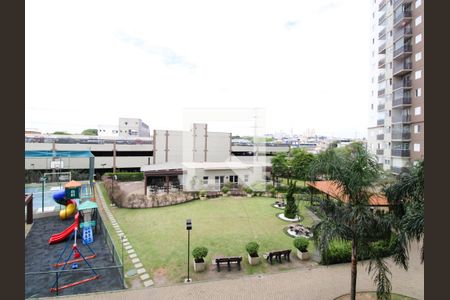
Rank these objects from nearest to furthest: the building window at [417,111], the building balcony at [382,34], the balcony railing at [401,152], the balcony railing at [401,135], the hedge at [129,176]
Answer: the building window at [417,111]
the balcony railing at [401,152]
the balcony railing at [401,135]
the building balcony at [382,34]
the hedge at [129,176]

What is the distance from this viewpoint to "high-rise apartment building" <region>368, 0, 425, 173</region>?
84.9ft

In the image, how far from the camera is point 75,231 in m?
13.1

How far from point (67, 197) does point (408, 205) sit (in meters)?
22.2

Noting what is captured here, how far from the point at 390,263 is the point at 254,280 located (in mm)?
7477

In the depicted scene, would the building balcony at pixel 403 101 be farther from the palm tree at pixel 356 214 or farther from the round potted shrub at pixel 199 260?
the round potted shrub at pixel 199 260

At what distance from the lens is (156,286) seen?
32.4 feet

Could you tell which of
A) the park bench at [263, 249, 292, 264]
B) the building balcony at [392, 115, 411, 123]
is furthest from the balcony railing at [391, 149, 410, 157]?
the park bench at [263, 249, 292, 264]

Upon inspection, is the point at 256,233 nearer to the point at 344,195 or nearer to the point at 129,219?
the point at 344,195

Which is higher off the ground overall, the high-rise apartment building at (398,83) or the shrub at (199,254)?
the high-rise apartment building at (398,83)

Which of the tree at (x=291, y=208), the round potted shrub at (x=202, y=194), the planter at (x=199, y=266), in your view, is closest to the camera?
the planter at (x=199, y=266)

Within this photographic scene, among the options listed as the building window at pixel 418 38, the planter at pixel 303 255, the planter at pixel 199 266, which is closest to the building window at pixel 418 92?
the building window at pixel 418 38

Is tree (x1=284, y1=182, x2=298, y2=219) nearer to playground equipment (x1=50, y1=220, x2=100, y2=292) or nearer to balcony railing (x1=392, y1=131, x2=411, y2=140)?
playground equipment (x1=50, y1=220, x2=100, y2=292)

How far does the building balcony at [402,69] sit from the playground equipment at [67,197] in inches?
1460

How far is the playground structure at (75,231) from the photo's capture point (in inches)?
451
